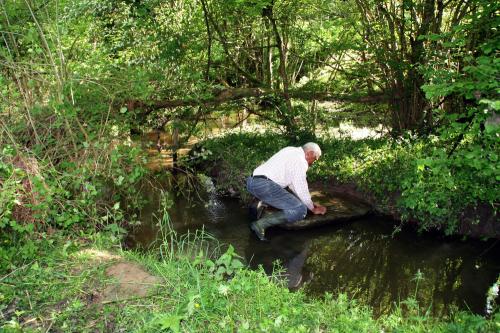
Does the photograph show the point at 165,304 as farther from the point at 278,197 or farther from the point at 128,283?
the point at 278,197

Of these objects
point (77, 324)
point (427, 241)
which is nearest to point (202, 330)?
point (77, 324)

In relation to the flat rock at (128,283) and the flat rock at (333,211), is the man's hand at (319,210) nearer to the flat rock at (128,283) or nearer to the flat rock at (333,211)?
the flat rock at (333,211)

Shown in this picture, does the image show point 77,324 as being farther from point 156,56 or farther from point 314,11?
point 314,11

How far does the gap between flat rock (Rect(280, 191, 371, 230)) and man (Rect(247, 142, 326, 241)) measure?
232 mm

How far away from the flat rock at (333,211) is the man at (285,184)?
232mm

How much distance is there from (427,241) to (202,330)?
4.52 meters

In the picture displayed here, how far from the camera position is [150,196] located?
8.66m

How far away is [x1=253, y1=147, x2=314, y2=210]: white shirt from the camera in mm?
6314

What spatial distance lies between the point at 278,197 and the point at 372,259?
162 centimetres

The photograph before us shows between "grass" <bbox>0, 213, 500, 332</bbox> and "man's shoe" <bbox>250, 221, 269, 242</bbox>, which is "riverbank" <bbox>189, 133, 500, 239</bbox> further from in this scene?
"grass" <bbox>0, 213, 500, 332</bbox>

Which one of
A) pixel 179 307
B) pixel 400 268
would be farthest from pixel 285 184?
pixel 179 307

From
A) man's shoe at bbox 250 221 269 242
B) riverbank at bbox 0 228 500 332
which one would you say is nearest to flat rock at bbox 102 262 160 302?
riverbank at bbox 0 228 500 332

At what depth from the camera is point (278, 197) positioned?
657cm

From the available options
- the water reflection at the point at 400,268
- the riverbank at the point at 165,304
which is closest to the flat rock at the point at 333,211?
the water reflection at the point at 400,268
